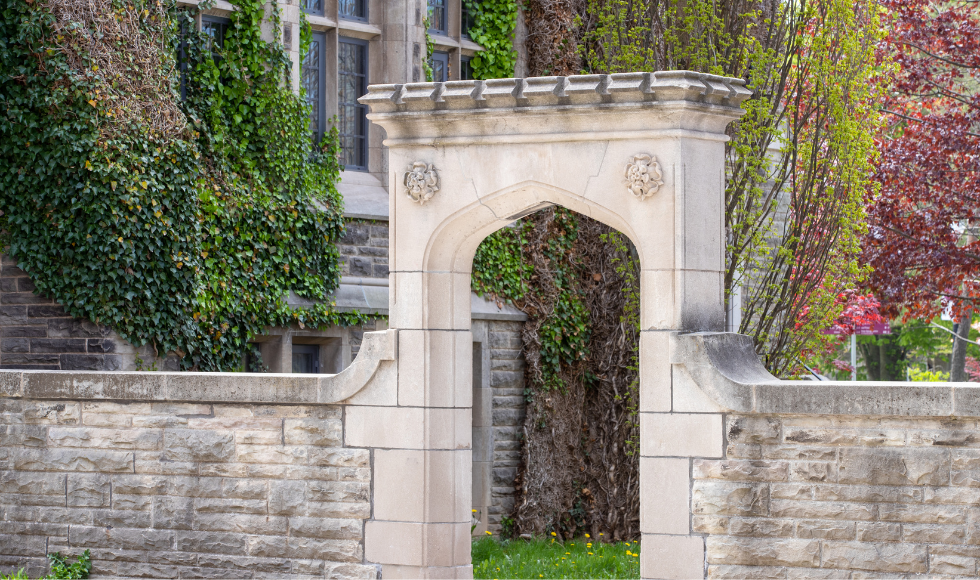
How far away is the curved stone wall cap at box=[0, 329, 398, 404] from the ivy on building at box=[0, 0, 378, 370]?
4.45 feet

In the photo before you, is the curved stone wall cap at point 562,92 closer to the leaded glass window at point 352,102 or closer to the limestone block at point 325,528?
the limestone block at point 325,528

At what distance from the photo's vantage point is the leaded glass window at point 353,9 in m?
11.9

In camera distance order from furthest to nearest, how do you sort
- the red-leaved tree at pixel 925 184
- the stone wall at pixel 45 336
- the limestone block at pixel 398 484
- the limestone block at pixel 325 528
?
the red-leaved tree at pixel 925 184 → the stone wall at pixel 45 336 → the limestone block at pixel 325 528 → the limestone block at pixel 398 484

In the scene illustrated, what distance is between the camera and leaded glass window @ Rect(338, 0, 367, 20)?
39.2ft

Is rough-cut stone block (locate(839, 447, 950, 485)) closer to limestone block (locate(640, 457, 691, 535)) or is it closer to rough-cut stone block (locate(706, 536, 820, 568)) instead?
rough-cut stone block (locate(706, 536, 820, 568))

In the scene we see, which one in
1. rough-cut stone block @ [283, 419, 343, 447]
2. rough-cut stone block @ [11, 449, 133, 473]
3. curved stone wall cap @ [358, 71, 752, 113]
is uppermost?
curved stone wall cap @ [358, 71, 752, 113]

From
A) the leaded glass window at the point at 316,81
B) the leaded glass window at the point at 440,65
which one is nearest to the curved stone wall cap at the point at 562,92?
the leaded glass window at the point at 316,81

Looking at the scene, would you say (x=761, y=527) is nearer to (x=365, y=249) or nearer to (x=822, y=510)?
(x=822, y=510)

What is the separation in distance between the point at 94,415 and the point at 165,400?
0.54 meters

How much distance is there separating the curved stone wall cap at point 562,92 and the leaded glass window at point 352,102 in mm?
4590

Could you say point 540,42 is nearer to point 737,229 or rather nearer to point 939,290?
point 737,229

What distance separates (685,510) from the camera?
22.4ft

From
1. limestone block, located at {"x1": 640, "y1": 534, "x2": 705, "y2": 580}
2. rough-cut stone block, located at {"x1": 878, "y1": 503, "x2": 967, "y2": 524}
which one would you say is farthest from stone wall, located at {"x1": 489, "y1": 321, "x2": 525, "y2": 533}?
rough-cut stone block, located at {"x1": 878, "y1": 503, "x2": 967, "y2": 524}

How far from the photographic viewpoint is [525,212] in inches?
297
